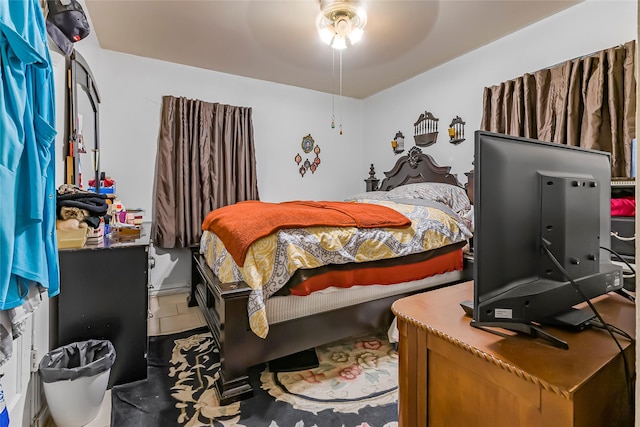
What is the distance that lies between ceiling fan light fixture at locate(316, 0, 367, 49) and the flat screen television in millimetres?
1837

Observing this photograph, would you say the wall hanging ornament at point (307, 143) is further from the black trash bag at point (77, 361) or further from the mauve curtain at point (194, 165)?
the black trash bag at point (77, 361)

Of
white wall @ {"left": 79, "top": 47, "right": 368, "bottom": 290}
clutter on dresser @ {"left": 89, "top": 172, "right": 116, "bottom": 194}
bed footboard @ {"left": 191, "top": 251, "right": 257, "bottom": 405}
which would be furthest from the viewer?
white wall @ {"left": 79, "top": 47, "right": 368, "bottom": 290}

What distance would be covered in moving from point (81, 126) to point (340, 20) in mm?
1953

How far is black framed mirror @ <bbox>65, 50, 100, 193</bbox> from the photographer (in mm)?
1956

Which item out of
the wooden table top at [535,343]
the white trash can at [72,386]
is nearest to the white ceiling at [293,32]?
the wooden table top at [535,343]

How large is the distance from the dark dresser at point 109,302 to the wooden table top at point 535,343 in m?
1.44

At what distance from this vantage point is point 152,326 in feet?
8.46

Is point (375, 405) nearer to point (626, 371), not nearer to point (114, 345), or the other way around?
point (626, 371)

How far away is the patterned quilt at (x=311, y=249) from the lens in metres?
1.66

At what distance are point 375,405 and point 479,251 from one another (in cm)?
125

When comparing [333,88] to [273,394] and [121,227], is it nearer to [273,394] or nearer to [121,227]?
[121,227]

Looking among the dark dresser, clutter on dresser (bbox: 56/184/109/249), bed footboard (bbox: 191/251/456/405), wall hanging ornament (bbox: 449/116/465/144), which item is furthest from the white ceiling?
bed footboard (bbox: 191/251/456/405)

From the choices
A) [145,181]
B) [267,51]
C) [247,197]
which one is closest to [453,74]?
[267,51]

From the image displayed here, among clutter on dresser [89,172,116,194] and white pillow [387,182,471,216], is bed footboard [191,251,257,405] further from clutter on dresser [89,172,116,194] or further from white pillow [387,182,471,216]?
white pillow [387,182,471,216]
